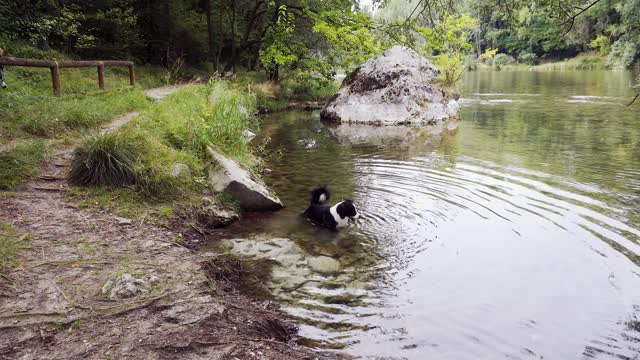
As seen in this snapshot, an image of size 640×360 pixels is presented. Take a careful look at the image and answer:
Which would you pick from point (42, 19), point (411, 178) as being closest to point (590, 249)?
point (411, 178)

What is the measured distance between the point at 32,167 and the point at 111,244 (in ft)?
8.94

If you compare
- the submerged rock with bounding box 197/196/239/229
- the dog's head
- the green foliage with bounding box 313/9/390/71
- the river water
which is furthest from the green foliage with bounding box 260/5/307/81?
the dog's head

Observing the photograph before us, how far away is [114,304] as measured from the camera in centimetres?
399

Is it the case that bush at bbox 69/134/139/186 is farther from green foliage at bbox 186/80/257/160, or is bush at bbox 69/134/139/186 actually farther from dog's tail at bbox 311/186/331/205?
dog's tail at bbox 311/186/331/205

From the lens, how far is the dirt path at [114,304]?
346cm

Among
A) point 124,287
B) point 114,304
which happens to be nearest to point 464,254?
point 124,287

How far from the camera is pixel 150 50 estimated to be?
78.1 ft

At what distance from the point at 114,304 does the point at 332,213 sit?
11.7 feet

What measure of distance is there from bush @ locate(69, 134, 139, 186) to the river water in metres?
1.79

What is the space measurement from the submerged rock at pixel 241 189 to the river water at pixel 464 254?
1.01 feet

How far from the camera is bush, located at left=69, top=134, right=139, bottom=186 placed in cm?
686

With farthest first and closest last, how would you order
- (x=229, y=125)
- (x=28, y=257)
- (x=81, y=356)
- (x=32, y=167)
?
1. (x=229, y=125)
2. (x=32, y=167)
3. (x=28, y=257)
4. (x=81, y=356)

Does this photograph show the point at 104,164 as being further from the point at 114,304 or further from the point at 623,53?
the point at 623,53

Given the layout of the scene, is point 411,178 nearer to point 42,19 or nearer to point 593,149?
point 593,149
